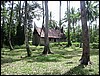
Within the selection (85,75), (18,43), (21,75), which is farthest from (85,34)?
(18,43)

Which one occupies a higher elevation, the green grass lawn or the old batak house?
the old batak house

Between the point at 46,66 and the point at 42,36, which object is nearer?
the point at 46,66

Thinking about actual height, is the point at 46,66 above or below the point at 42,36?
below

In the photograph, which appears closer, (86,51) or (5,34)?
(86,51)

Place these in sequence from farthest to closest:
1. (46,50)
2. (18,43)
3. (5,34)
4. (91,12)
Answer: (91,12), (18,43), (5,34), (46,50)

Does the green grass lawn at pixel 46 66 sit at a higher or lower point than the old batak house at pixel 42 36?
lower

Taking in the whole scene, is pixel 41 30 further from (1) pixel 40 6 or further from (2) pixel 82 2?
(2) pixel 82 2

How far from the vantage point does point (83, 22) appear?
1633 cm

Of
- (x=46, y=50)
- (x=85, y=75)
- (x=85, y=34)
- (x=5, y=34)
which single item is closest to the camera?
(x=85, y=75)

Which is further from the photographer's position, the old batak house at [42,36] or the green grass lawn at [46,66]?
the old batak house at [42,36]

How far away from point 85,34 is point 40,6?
36.1m

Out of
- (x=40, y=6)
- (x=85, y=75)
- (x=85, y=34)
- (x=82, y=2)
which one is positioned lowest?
(x=85, y=75)

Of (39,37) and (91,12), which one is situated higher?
(91,12)

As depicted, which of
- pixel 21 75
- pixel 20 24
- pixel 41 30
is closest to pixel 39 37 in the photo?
pixel 41 30
